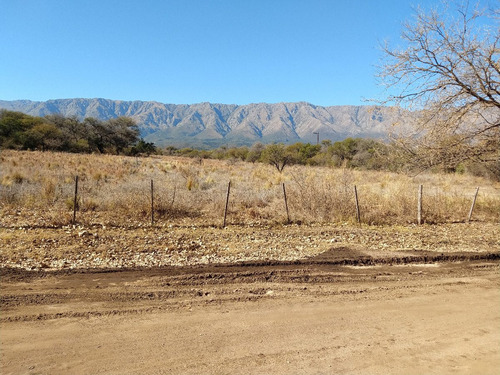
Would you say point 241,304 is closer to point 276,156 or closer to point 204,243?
point 204,243

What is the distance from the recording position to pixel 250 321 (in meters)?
4.91

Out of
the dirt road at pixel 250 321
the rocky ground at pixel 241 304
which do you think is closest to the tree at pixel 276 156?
the rocky ground at pixel 241 304

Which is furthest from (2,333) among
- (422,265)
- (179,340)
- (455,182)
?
(455,182)

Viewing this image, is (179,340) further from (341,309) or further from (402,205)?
(402,205)

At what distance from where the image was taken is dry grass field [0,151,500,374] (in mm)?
4051

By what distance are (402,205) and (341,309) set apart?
9715 mm

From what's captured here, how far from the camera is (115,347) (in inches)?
163

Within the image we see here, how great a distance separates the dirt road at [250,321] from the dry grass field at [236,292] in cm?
2

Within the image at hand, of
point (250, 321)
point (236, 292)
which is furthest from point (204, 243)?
point (250, 321)

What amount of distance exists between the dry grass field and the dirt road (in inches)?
0.9

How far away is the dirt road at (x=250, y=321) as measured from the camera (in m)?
3.94

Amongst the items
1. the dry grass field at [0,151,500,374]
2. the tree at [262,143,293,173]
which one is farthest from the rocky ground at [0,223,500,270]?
the tree at [262,143,293,173]

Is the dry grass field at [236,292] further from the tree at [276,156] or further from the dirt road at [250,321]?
the tree at [276,156]

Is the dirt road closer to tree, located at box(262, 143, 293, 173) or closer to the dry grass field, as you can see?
the dry grass field
